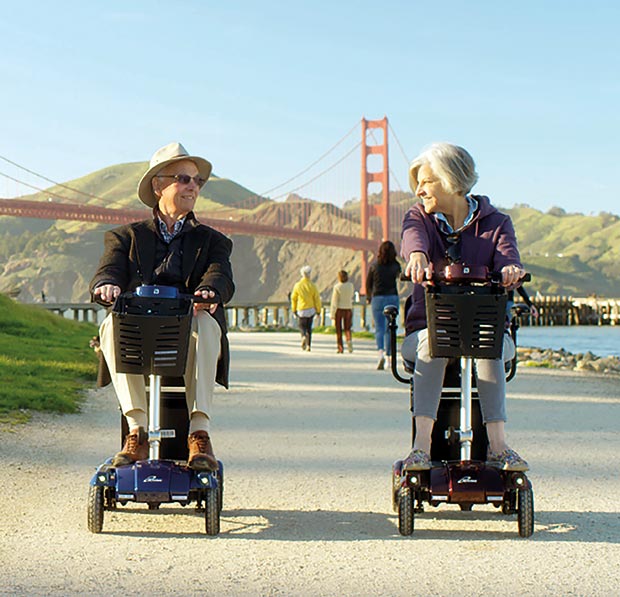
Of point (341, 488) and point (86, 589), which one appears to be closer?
point (86, 589)

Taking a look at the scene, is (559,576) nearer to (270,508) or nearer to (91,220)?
(270,508)

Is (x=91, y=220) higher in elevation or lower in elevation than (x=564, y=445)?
higher

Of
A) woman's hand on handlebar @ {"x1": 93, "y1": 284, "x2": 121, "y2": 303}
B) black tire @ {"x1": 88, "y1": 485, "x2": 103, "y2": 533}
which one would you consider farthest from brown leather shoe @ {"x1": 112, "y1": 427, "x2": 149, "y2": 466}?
woman's hand on handlebar @ {"x1": 93, "y1": 284, "x2": 121, "y2": 303}

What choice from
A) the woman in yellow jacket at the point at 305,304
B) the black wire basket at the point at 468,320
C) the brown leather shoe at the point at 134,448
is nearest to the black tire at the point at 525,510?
the black wire basket at the point at 468,320

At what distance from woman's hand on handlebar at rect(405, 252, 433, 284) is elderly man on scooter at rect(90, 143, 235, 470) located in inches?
26.7

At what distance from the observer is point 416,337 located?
4.18m

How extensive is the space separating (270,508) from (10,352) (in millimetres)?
7890

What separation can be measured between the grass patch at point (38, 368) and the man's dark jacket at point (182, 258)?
312 centimetres

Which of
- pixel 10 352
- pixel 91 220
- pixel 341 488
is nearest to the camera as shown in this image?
pixel 341 488

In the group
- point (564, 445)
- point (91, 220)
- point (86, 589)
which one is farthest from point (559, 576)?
point (91, 220)

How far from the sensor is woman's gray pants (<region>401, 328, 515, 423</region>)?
408 centimetres

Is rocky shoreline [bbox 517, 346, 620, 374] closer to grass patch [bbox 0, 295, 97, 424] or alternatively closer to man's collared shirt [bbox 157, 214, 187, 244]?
Result: grass patch [bbox 0, 295, 97, 424]

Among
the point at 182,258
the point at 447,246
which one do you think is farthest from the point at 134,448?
the point at 447,246

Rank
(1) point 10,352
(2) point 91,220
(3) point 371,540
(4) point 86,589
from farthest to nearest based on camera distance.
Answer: (2) point 91,220 < (1) point 10,352 < (3) point 371,540 < (4) point 86,589
